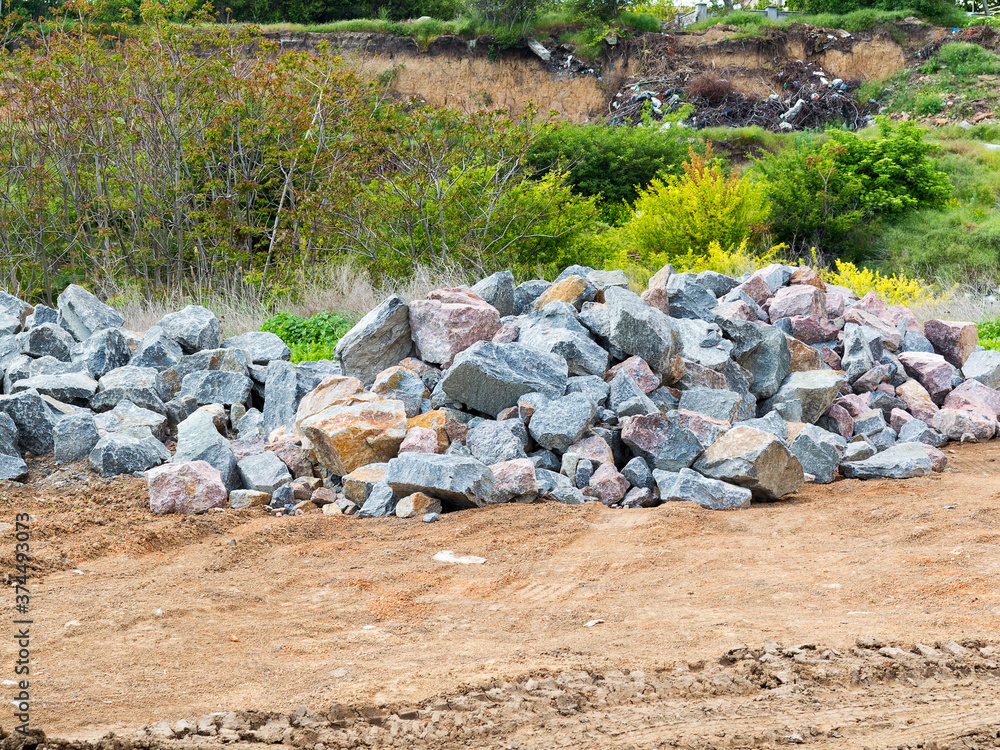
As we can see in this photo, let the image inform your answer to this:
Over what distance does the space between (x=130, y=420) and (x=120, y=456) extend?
1.55 feet

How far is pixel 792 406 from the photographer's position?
581cm

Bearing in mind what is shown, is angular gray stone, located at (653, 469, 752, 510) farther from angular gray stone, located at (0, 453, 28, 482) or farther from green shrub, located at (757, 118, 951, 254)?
green shrub, located at (757, 118, 951, 254)

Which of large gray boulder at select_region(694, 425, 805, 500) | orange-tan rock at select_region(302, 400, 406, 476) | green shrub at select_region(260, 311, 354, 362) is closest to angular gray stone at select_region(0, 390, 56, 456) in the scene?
orange-tan rock at select_region(302, 400, 406, 476)

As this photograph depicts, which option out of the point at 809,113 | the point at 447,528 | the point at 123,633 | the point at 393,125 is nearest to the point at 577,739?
the point at 123,633

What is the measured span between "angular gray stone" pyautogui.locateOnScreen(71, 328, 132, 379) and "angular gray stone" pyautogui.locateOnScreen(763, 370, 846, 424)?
4803 mm

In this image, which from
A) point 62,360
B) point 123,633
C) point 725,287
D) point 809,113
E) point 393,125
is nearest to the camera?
point 123,633

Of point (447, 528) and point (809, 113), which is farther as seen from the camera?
point (809, 113)

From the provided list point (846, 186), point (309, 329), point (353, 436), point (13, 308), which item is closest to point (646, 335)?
point (353, 436)

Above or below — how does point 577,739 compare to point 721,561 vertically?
above

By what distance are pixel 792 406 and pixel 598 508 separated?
6.56 ft

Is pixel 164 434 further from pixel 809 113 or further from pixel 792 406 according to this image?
pixel 809 113

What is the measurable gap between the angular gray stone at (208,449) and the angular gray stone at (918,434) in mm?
4412

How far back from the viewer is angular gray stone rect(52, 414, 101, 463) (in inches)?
205

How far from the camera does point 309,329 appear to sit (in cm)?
810
